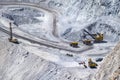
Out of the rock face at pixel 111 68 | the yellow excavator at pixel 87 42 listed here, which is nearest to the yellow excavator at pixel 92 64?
the yellow excavator at pixel 87 42

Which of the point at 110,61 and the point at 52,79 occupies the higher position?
the point at 110,61

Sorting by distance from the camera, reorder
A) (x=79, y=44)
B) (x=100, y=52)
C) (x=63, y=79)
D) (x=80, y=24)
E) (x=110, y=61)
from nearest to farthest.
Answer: (x=110, y=61), (x=63, y=79), (x=100, y=52), (x=79, y=44), (x=80, y=24)

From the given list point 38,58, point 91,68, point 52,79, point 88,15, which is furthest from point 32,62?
point 88,15

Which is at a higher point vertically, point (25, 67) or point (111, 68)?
point (111, 68)

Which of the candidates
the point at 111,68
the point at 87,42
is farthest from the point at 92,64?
the point at 111,68

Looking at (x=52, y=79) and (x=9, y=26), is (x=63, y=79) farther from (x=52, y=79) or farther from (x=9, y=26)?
(x=9, y=26)

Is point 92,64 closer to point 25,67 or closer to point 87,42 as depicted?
point 25,67

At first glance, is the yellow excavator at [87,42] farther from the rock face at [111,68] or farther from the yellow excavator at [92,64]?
the rock face at [111,68]

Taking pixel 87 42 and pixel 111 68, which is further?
pixel 87 42
